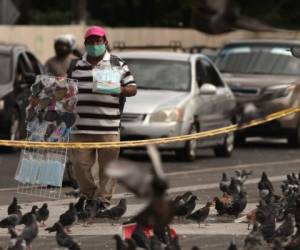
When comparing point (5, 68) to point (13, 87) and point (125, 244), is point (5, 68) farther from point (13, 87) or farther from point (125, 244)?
point (125, 244)

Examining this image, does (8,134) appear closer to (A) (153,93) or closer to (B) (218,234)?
(A) (153,93)

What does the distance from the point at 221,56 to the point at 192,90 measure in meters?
4.66

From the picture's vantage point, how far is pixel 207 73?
67.8 ft

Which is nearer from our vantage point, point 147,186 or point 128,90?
point 147,186

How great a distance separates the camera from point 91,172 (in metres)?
12.2

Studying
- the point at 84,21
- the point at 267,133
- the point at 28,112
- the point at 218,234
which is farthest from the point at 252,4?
the point at 84,21

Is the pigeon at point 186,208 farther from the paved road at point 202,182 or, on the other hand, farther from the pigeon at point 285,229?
the pigeon at point 285,229

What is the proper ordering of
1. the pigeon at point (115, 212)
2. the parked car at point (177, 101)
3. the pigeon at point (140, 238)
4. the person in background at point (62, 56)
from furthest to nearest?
the parked car at point (177, 101)
the person in background at point (62, 56)
the pigeon at point (115, 212)
the pigeon at point (140, 238)

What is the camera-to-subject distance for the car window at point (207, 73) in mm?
20359

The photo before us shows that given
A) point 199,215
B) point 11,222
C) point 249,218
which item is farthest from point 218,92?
point 11,222

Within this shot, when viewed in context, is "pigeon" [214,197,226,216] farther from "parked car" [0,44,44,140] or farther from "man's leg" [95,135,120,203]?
"parked car" [0,44,44,140]

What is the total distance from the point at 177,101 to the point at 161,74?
893 mm

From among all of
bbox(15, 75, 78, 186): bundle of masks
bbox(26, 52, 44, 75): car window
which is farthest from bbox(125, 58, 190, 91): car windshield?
bbox(15, 75, 78, 186): bundle of masks

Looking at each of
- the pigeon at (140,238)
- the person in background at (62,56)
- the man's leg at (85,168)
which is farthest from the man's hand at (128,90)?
the person in background at (62,56)
